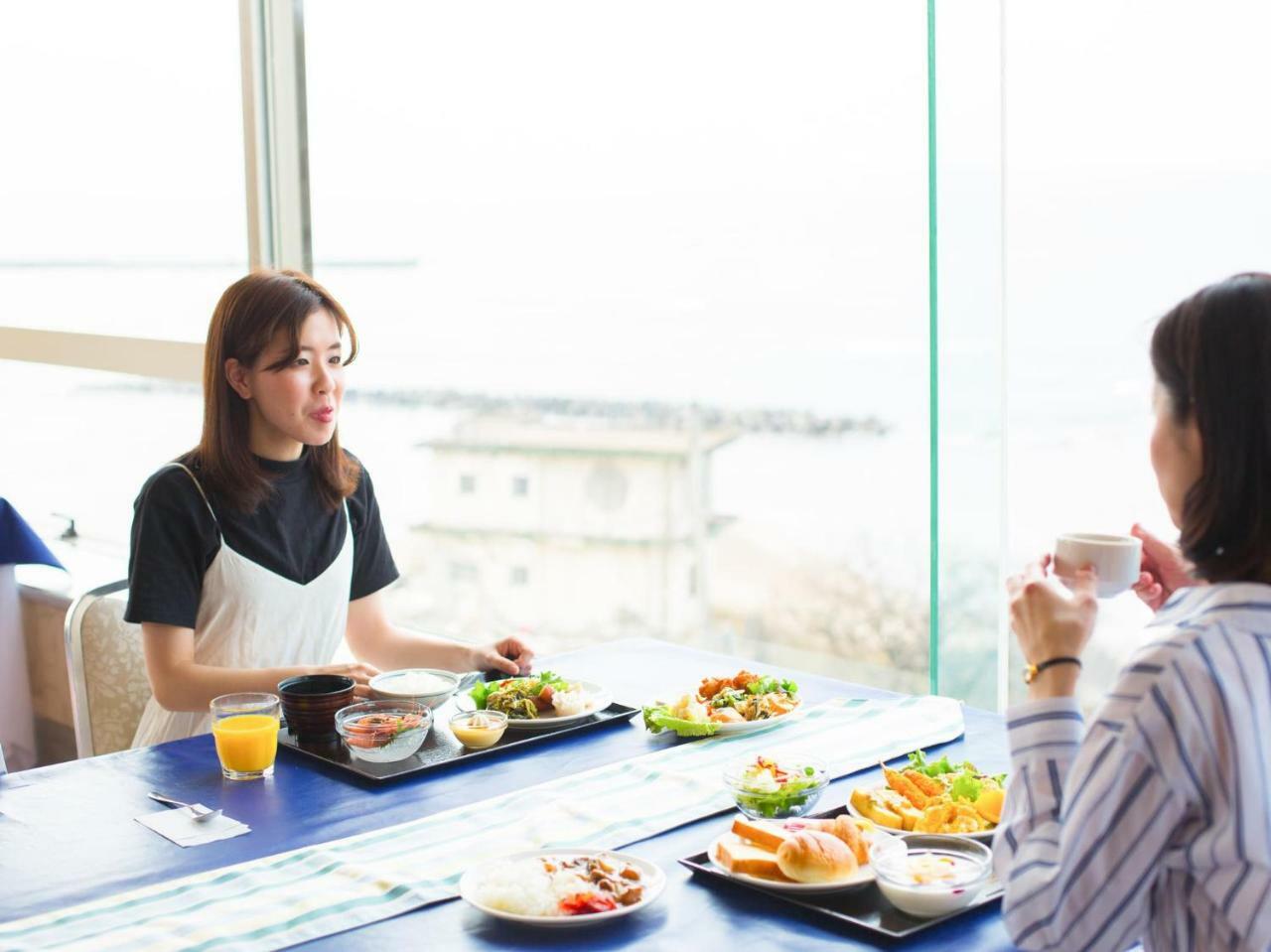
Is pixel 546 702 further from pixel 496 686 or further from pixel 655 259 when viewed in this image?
pixel 655 259

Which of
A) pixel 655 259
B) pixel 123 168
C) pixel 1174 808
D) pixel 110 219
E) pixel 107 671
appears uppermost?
pixel 123 168

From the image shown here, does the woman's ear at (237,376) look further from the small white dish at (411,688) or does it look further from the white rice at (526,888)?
the white rice at (526,888)

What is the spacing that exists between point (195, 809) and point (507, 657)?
0.67 metres

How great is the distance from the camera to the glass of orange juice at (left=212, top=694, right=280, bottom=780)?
5.46 ft

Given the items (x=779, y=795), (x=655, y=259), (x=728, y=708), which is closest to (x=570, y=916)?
(x=779, y=795)

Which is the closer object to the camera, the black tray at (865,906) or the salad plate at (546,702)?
the black tray at (865,906)

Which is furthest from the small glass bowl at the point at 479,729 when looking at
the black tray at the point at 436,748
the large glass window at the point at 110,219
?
the large glass window at the point at 110,219

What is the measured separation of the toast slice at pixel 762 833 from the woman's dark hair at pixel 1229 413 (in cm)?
51

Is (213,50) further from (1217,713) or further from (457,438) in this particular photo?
(1217,713)

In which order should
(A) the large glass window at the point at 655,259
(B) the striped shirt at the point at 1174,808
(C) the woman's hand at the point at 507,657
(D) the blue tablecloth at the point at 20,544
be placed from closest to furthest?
(B) the striped shirt at the point at 1174,808 → (C) the woman's hand at the point at 507,657 → (D) the blue tablecloth at the point at 20,544 → (A) the large glass window at the point at 655,259

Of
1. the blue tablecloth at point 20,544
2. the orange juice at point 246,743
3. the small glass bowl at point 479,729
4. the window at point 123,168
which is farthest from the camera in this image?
the window at point 123,168

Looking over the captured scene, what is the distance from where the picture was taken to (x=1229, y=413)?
107 cm

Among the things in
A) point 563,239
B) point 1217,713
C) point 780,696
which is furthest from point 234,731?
point 563,239

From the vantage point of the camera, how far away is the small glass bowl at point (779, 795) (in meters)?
1.49
